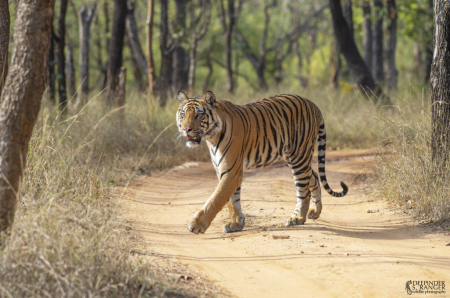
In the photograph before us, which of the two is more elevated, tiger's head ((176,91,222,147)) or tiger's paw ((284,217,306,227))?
tiger's head ((176,91,222,147))

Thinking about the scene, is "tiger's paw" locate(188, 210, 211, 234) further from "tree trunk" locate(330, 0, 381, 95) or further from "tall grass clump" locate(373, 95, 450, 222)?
"tree trunk" locate(330, 0, 381, 95)

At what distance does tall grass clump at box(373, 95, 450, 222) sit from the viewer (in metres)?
5.14

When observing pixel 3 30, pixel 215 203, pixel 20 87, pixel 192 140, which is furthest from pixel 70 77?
pixel 20 87

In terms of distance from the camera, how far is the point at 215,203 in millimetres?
4484

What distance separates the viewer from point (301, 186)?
209 inches

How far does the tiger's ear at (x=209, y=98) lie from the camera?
4.79 m

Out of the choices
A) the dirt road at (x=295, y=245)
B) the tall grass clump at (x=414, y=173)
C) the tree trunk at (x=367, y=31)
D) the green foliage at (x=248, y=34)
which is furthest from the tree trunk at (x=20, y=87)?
the green foliage at (x=248, y=34)

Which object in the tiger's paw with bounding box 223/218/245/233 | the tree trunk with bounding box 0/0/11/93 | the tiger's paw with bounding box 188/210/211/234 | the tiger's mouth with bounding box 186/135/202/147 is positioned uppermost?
the tree trunk with bounding box 0/0/11/93

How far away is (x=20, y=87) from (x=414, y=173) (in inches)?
163

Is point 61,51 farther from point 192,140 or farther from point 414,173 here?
point 414,173

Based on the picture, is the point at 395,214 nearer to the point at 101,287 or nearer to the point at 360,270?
the point at 360,270

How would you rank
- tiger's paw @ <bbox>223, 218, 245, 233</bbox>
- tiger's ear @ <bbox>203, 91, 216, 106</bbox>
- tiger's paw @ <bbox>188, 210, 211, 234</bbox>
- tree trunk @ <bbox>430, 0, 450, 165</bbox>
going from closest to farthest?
tiger's paw @ <bbox>188, 210, 211, 234</bbox>, tiger's ear @ <bbox>203, 91, 216, 106</bbox>, tiger's paw @ <bbox>223, 218, 245, 233</bbox>, tree trunk @ <bbox>430, 0, 450, 165</bbox>

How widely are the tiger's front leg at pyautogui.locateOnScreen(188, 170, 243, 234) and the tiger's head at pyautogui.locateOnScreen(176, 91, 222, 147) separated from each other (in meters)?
0.44

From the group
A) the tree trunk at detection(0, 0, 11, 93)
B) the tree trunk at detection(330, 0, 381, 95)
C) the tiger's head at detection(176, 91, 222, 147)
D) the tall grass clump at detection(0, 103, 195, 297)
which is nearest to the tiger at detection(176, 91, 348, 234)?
the tiger's head at detection(176, 91, 222, 147)
